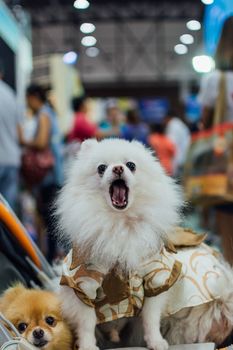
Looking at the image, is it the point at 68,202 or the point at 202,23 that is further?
the point at 202,23

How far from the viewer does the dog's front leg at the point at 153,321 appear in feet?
4.07

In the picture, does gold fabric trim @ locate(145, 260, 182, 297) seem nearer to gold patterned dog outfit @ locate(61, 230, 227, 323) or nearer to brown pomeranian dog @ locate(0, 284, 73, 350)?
gold patterned dog outfit @ locate(61, 230, 227, 323)

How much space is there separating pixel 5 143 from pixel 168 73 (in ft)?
38.1

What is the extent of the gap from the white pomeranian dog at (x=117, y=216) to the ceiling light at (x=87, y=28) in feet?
11.9

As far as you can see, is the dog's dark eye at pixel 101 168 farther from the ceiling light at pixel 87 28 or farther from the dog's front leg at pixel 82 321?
the ceiling light at pixel 87 28

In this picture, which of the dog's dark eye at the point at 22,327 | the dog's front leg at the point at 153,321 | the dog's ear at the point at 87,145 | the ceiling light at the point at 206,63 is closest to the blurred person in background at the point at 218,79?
the ceiling light at the point at 206,63

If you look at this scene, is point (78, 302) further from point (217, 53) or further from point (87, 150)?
point (217, 53)

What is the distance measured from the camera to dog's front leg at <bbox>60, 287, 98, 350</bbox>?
1230mm

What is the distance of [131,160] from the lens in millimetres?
1286

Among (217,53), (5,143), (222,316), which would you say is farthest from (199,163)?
(222,316)

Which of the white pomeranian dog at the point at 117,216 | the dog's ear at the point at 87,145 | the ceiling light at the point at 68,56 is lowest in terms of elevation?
the white pomeranian dog at the point at 117,216

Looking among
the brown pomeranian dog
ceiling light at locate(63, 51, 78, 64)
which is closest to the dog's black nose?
the brown pomeranian dog

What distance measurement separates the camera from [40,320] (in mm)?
1255

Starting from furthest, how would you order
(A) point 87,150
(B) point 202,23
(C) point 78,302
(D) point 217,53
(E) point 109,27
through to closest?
(E) point 109,27 < (B) point 202,23 < (D) point 217,53 < (A) point 87,150 < (C) point 78,302
